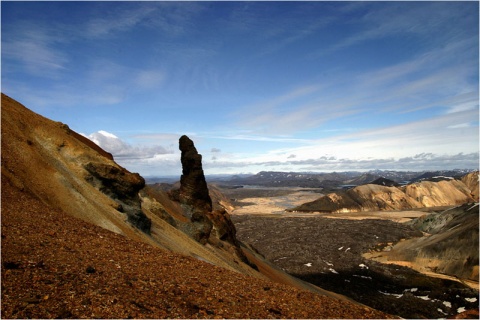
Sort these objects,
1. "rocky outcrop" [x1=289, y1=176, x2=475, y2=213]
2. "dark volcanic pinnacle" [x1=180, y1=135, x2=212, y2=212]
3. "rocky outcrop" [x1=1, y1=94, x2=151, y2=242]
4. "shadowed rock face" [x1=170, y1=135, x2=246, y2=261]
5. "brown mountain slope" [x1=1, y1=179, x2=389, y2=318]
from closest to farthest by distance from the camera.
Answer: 1. "brown mountain slope" [x1=1, y1=179, x2=389, y2=318]
2. "rocky outcrop" [x1=1, y1=94, x2=151, y2=242]
3. "shadowed rock face" [x1=170, y1=135, x2=246, y2=261]
4. "dark volcanic pinnacle" [x1=180, y1=135, x2=212, y2=212]
5. "rocky outcrop" [x1=289, y1=176, x2=475, y2=213]

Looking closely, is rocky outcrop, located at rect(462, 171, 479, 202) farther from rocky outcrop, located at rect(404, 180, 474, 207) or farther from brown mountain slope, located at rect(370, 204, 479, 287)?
brown mountain slope, located at rect(370, 204, 479, 287)

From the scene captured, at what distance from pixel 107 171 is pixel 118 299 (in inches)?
655

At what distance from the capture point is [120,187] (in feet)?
75.7

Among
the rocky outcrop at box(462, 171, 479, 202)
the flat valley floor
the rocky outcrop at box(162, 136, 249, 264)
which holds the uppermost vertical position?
the rocky outcrop at box(162, 136, 249, 264)

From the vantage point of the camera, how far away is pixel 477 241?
130 feet

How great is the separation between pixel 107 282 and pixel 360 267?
42764mm

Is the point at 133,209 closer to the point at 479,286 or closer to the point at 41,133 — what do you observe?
the point at 41,133

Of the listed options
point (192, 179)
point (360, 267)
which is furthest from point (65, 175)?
point (360, 267)

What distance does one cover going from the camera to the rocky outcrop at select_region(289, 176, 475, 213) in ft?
396

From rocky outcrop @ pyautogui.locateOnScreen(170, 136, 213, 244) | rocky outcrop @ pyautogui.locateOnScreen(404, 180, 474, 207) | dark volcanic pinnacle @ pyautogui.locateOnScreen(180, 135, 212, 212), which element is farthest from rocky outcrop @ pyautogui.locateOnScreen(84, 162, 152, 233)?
rocky outcrop @ pyautogui.locateOnScreen(404, 180, 474, 207)

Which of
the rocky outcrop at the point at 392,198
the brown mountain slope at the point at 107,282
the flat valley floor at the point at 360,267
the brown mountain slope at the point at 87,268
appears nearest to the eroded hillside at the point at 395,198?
the rocky outcrop at the point at 392,198

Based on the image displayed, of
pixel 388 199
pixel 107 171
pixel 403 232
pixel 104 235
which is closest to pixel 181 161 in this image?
pixel 107 171

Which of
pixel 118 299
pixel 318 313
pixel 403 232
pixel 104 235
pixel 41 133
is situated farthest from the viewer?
pixel 403 232

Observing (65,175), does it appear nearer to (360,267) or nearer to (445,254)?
(360,267)
